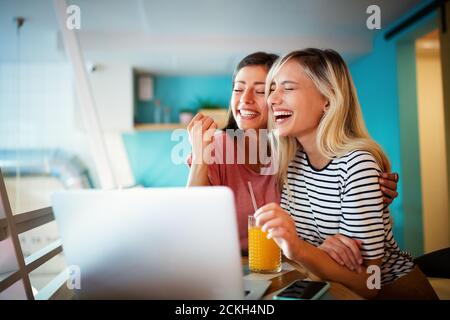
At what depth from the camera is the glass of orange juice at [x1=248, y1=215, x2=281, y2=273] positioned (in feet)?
2.55

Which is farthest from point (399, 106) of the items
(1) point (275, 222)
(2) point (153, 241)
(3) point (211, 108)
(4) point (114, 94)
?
(4) point (114, 94)

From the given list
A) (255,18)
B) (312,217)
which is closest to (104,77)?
(255,18)

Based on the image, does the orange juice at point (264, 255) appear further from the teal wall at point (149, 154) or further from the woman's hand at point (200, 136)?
the teal wall at point (149, 154)

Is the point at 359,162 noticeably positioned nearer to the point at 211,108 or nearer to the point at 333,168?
the point at 333,168

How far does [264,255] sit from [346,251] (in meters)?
0.18

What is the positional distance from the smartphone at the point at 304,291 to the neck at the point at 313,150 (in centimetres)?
37

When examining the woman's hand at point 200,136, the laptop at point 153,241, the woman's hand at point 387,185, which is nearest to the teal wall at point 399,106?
the woman's hand at point 387,185

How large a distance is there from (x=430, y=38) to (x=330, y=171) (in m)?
1.25

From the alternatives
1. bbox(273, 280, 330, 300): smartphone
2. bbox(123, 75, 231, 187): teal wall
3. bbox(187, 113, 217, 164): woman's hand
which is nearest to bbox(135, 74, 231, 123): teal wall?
bbox(123, 75, 231, 187): teal wall

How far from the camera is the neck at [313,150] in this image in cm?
96

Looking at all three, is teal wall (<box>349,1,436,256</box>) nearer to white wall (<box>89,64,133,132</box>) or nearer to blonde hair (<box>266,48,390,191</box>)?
blonde hair (<box>266,48,390,191</box>)

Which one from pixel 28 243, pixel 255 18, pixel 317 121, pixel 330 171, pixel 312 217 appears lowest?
pixel 28 243
